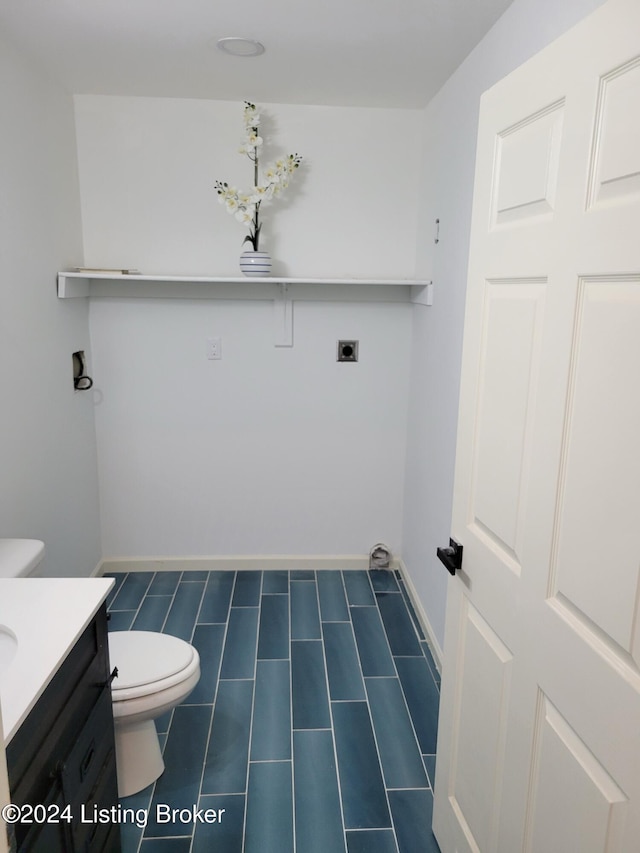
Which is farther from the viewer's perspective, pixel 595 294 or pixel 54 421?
pixel 54 421

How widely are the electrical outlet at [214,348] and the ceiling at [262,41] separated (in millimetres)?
1140

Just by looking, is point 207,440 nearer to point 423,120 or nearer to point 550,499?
point 423,120

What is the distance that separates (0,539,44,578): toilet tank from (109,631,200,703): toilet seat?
373 mm

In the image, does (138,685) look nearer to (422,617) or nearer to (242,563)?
(422,617)

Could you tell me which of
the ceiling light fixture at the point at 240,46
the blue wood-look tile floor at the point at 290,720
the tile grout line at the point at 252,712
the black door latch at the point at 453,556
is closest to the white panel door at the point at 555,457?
the black door latch at the point at 453,556

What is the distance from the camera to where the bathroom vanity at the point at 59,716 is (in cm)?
112

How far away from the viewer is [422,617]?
9.61ft

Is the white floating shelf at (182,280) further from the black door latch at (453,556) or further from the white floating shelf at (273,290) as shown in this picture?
the black door latch at (453,556)

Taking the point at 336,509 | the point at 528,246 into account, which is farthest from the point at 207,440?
the point at 528,246

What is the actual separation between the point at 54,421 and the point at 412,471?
174 cm

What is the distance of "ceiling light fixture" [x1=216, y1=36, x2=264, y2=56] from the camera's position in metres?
2.16

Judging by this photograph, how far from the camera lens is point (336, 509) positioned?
3439 millimetres

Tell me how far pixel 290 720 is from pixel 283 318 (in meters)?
1.87

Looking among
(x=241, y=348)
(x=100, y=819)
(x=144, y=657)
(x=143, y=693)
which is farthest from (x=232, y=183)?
(x=100, y=819)
